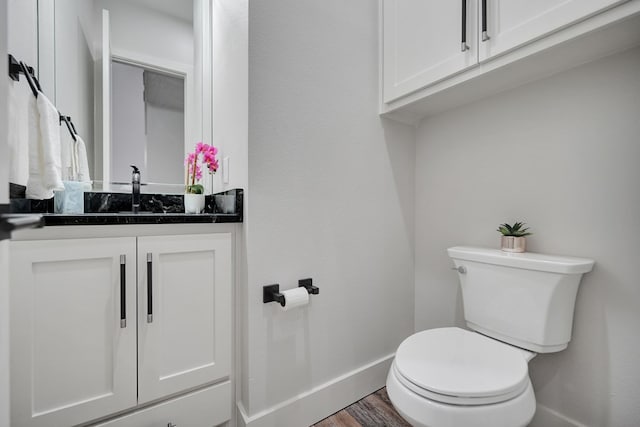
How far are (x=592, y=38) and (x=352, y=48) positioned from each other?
92 centimetres

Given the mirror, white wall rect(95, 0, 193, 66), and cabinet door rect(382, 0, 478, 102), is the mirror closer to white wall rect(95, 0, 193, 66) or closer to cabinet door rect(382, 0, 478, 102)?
white wall rect(95, 0, 193, 66)

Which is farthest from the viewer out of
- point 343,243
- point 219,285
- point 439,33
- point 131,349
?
point 343,243

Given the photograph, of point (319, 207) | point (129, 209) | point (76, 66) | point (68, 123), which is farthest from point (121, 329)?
point (76, 66)

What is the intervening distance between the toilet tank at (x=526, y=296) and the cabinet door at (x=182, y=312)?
43.1 inches

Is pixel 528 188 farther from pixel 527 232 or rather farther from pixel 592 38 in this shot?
pixel 592 38

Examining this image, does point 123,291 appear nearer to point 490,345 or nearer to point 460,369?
point 460,369

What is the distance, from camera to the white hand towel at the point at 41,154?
914 millimetres

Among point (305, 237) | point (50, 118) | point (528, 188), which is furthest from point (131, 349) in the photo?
point (528, 188)

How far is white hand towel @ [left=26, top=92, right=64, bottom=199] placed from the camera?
36.0 inches

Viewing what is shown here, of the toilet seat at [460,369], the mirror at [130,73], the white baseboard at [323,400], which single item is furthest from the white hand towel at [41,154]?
the toilet seat at [460,369]

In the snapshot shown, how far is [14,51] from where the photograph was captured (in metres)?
0.92

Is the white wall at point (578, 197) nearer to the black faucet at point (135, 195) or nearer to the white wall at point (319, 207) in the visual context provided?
the white wall at point (319, 207)

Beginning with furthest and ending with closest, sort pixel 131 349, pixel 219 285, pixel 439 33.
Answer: pixel 439 33 → pixel 219 285 → pixel 131 349

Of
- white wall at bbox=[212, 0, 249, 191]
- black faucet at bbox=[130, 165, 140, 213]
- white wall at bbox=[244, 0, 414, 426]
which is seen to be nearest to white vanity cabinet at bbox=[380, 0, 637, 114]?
white wall at bbox=[244, 0, 414, 426]
